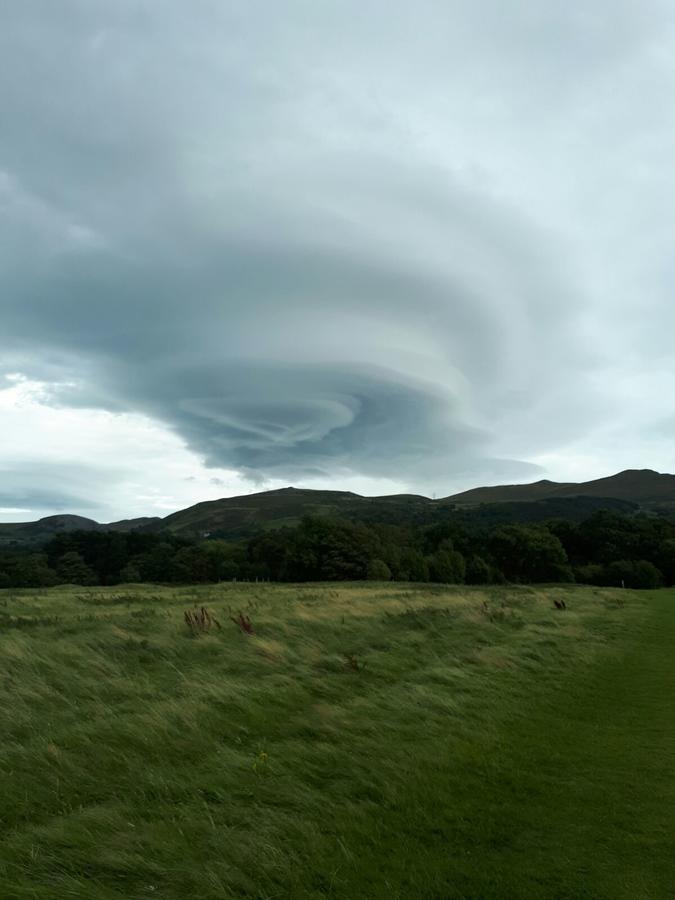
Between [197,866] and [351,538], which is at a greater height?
[351,538]

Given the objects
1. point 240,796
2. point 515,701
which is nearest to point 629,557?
point 515,701

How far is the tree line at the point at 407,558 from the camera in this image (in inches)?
3381

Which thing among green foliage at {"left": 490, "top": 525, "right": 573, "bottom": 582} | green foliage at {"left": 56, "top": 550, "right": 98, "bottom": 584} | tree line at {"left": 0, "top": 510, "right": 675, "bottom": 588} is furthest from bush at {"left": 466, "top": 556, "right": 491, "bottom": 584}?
green foliage at {"left": 56, "top": 550, "right": 98, "bottom": 584}

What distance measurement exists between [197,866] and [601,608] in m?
31.2

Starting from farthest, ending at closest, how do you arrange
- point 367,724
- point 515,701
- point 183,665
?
1. point 183,665
2. point 515,701
3. point 367,724

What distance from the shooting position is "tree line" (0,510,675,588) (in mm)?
85875

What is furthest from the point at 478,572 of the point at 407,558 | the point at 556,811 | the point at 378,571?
the point at 556,811

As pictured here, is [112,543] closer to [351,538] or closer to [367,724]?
[351,538]

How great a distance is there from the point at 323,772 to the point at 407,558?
83161mm

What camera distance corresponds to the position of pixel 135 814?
237 inches

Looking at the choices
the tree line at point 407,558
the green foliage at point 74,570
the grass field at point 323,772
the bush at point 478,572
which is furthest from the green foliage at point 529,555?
the grass field at point 323,772

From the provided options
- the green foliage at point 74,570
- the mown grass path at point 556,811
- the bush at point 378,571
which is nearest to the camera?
the mown grass path at point 556,811

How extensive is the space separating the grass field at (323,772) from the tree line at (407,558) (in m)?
65.5

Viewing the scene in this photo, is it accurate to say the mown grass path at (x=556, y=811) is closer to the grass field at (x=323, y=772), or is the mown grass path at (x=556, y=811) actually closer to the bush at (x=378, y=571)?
the grass field at (x=323, y=772)
